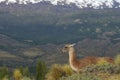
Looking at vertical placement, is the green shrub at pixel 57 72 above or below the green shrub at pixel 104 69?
above

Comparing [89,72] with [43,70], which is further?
[43,70]

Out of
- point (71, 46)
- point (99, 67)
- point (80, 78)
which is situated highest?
point (71, 46)

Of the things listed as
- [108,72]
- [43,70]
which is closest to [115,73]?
[108,72]

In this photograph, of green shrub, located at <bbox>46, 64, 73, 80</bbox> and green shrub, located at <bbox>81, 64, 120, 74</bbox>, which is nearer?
green shrub, located at <bbox>81, 64, 120, 74</bbox>

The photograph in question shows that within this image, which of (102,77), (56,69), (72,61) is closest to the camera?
(102,77)

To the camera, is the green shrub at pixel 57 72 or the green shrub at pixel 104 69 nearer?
the green shrub at pixel 104 69

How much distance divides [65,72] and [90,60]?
1586mm

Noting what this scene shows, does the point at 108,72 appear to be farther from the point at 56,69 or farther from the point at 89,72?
the point at 56,69

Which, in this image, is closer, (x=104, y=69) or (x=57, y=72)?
(x=104, y=69)

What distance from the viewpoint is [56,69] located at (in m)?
19.5

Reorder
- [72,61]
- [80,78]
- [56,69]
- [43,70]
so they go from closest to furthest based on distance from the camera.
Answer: [80,78] < [72,61] < [56,69] < [43,70]

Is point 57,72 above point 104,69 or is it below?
above

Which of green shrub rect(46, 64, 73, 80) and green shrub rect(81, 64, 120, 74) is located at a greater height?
green shrub rect(46, 64, 73, 80)

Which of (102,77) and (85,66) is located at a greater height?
(85,66)
